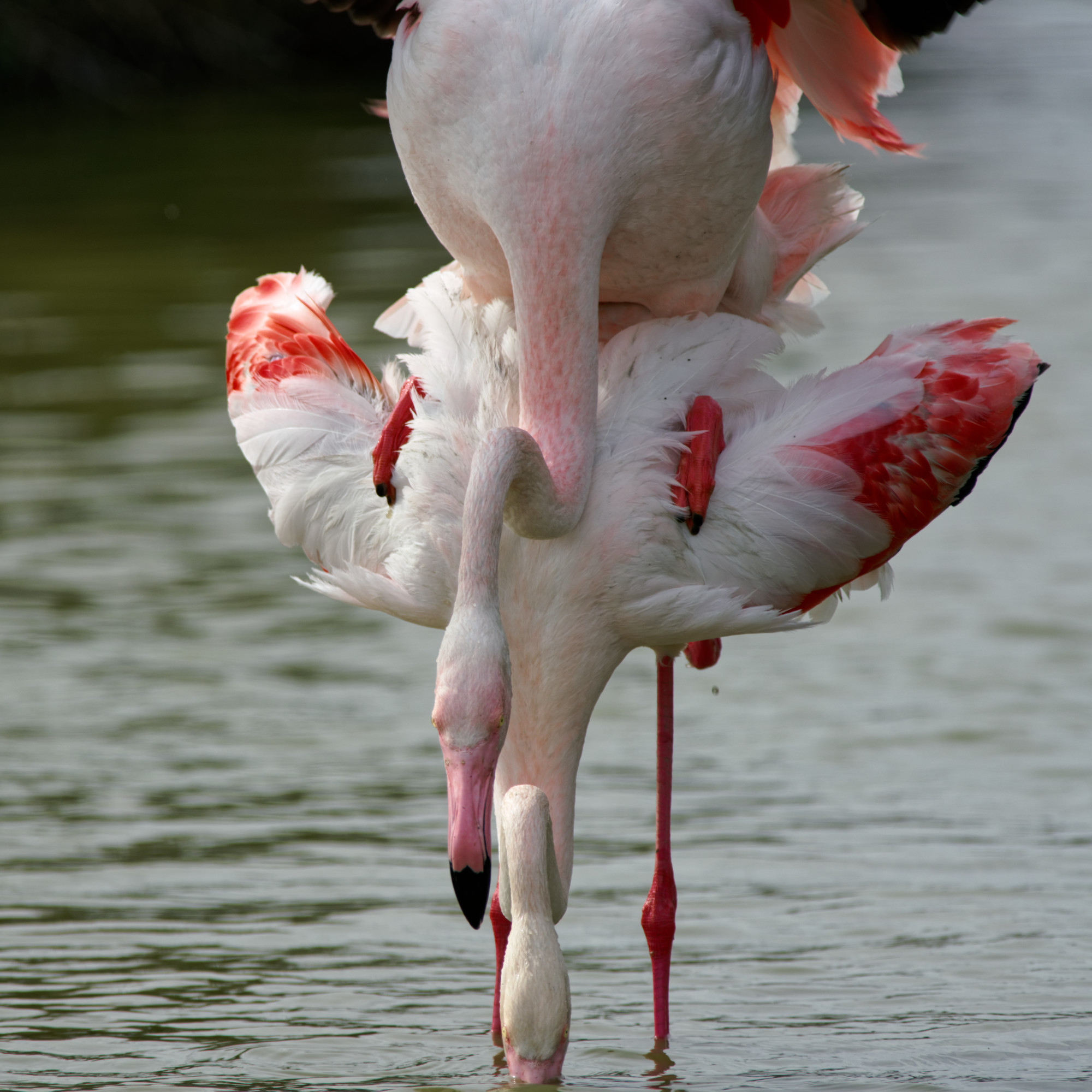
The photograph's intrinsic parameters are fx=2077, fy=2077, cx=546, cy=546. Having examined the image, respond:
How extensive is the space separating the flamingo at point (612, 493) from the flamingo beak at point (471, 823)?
28 cm

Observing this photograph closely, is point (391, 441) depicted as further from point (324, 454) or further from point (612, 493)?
point (612, 493)

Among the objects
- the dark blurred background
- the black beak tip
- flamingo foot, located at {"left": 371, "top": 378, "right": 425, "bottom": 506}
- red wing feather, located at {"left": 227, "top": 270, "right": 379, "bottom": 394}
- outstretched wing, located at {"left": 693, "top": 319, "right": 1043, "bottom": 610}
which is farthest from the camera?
the dark blurred background

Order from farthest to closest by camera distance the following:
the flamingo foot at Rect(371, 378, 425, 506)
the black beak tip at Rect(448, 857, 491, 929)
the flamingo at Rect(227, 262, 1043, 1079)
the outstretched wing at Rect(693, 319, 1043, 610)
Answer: the flamingo foot at Rect(371, 378, 425, 506), the outstretched wing at Rect(693, 319, 1043, 610), the flamingo at Rect(227, 262, 1043, 1079), the black beak tip at Rect(448, 857, 491, 929)

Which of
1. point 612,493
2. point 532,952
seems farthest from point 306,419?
point 532,952

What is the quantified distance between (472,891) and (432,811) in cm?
267

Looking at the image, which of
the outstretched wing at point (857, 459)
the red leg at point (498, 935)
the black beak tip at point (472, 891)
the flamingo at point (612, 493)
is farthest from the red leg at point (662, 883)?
the black beak tip at point (472, 891)

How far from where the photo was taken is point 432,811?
6504mm

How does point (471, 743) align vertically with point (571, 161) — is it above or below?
below

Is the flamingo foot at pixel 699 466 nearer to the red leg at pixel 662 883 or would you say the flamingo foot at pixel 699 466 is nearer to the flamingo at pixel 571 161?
the flamingo at pixel 571 161

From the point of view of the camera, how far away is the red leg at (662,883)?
5238 millimetres

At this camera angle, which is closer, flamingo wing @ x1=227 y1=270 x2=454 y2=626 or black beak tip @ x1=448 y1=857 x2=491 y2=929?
black beak tip @ x1=448 y1=857 x2=491 y2=929

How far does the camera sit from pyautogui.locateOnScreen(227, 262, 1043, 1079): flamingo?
448 centimetres

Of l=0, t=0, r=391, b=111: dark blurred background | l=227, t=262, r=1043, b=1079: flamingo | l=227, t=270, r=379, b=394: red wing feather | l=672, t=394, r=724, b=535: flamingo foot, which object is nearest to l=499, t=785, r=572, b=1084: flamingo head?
l=227, t=262, r=1043, b=1079: flamingo

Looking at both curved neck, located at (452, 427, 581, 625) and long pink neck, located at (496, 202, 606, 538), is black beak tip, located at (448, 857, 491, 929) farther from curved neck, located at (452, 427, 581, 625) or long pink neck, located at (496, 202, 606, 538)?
long pink neck, located at (496, 202, 606, 538)
